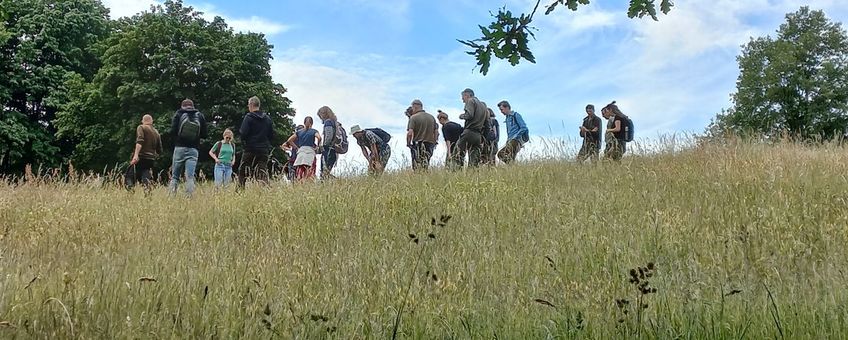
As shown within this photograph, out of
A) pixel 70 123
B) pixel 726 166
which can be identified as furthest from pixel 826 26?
pixel 70 123

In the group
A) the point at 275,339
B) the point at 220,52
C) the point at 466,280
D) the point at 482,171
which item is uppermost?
the point at 220,52

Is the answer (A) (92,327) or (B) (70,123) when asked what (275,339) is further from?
(B) (70,123)

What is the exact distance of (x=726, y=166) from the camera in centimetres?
805

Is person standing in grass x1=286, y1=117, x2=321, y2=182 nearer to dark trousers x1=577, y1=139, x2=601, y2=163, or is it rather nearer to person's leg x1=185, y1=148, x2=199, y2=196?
person's leg x1=185, y1=148, x2=199, y2=196

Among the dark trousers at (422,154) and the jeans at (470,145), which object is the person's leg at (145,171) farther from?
the jeans at (470,145)

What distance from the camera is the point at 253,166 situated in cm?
1000

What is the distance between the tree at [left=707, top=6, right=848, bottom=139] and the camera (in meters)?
35.5

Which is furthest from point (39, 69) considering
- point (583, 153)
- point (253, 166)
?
point (583, 153)

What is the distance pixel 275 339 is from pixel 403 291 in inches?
37.6

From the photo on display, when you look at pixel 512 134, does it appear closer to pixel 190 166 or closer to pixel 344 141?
pixel 344 141

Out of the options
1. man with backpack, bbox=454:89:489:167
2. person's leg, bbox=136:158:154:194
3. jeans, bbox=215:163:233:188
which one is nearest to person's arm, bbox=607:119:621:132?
man with backpack, bbox=454:89:489:167

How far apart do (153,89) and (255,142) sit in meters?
18.1

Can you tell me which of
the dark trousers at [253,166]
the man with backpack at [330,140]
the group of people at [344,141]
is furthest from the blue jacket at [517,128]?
the dark trousers at [253,166]

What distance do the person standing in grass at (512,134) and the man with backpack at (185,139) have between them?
205 inches
